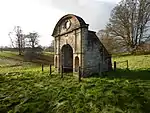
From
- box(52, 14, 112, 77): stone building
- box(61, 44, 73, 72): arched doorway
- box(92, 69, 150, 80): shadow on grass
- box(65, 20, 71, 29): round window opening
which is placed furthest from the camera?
box(61, 44, 73, 72): arched doorway

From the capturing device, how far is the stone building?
14.3 meters

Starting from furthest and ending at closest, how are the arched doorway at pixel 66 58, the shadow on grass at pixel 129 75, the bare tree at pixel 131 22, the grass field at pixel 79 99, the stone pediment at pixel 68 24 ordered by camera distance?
the bare tree at pixel 131 22 < the arched doorway at pixel 66 58 < the stone pediment at pixel 68 24 < the shadow on grass at pixel 129 75 < the grass field at pixel 79 99

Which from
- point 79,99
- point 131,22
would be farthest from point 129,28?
point 79,99

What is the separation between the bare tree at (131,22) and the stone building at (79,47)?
52.8 ft

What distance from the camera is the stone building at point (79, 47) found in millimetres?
14336

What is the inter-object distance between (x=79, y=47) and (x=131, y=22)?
1948cm

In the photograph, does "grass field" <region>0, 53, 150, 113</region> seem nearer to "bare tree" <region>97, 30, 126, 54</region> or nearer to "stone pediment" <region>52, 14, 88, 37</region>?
"stone pediment" <region>52, 14, 88, 37</region>

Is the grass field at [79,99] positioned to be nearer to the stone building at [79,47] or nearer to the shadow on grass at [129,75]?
the shadow on grass at [129,75]

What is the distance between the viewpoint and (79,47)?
1454 centimetres

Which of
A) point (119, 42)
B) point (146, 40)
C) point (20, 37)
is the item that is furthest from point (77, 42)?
point (20, 37)

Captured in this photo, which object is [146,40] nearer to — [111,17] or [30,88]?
[111,17]

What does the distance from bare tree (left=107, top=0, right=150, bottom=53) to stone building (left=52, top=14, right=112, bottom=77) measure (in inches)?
634

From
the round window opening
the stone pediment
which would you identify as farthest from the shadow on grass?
the round window opening

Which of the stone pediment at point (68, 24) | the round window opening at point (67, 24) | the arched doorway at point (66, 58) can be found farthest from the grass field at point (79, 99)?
the round window opening at point (67, 24)
